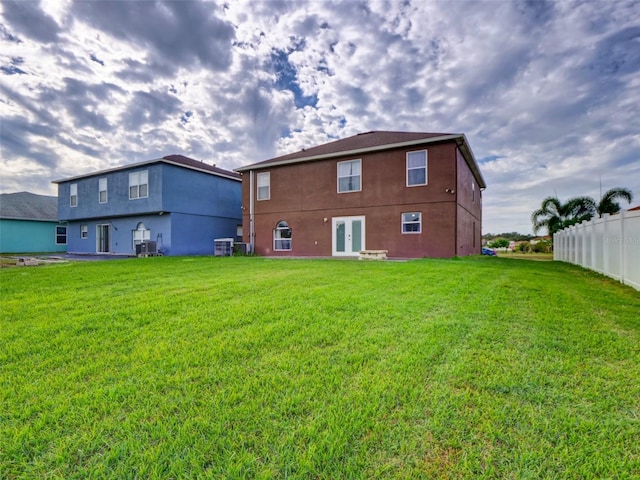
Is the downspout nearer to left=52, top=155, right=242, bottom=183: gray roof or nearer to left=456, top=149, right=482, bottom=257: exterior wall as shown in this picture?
left=52, top=155, right=242, bottom=183: gray roof

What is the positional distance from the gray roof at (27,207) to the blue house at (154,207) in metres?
3.24

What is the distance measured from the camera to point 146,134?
1680cm

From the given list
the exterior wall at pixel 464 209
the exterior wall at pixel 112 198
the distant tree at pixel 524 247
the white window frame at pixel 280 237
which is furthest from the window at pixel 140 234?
the distant tree at pixel 524 247

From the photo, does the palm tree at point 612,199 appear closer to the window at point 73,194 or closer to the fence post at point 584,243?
the fence post at point 584,243

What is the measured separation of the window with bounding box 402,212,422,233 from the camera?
12477 millimetres

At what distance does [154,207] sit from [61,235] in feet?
45.7

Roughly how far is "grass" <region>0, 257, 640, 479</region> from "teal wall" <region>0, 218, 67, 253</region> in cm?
2536

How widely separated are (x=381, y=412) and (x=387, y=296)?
293cm

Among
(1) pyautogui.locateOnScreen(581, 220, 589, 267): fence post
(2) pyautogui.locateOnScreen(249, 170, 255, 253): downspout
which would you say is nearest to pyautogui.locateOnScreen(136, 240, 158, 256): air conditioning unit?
(2) pyautogui.locateOnScreen(249, 170, 255, 253): downspout

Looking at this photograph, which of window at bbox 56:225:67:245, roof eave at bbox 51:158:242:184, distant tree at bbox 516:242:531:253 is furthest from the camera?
distant tree at bbox 516:242:531:253

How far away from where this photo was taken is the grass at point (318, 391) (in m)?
1.44

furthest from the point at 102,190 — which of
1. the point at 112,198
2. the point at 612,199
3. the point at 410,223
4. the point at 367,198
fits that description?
the point at 612,199

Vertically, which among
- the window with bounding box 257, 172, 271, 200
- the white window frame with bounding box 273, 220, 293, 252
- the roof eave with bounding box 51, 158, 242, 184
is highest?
the roof eave with bounding box 51, 158, 242, 184

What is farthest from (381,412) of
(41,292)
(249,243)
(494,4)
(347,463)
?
(249,243)
